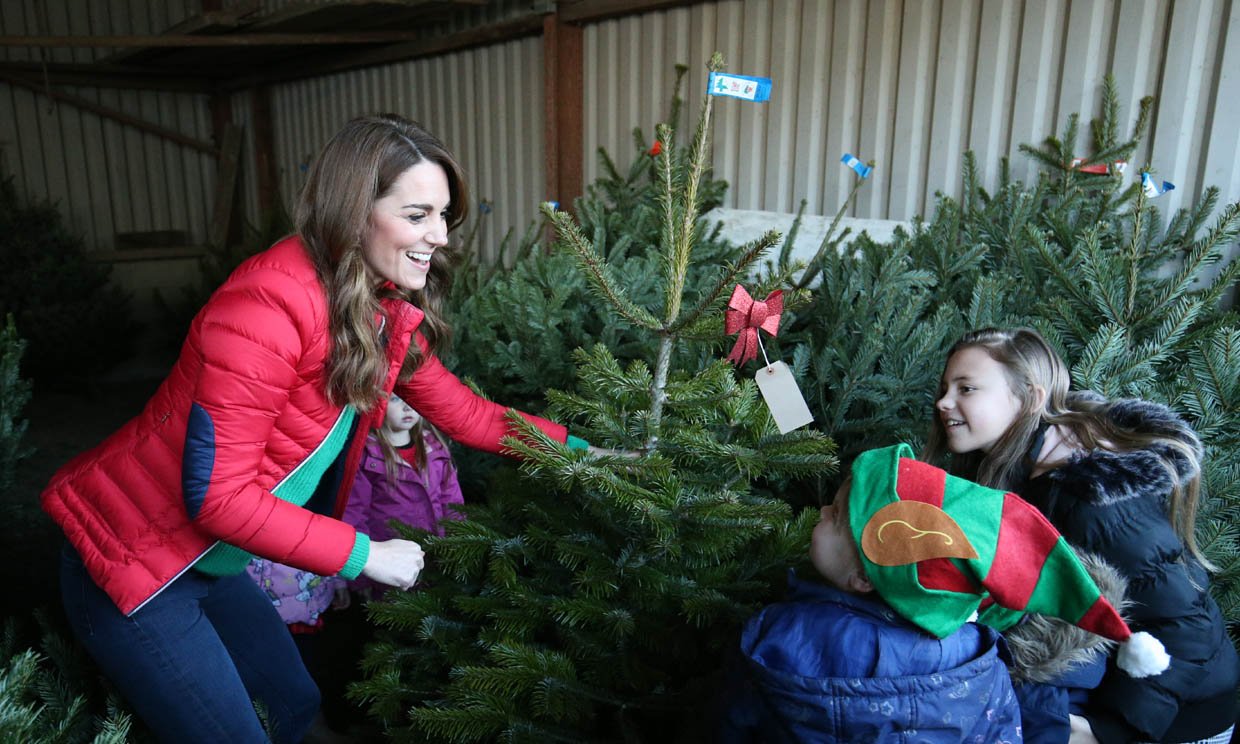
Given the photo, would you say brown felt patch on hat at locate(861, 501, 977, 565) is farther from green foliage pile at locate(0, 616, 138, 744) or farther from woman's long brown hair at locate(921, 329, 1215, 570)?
green foliage pile at locate(0, 616, 138, 744)

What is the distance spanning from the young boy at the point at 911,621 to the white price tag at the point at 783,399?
0.24m

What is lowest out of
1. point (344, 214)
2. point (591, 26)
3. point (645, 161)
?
point (344, 214)

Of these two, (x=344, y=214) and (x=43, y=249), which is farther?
(x=43, y=249)

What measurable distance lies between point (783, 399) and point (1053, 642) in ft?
2.37

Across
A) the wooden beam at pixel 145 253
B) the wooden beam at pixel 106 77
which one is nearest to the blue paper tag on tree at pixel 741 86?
the wooden beam at pixel 106 77

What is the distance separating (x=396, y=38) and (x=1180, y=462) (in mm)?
7798

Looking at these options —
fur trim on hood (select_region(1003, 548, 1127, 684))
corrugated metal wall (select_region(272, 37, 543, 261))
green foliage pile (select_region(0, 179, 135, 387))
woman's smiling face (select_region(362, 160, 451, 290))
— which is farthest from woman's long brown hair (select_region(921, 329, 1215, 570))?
green foliage pile (select_region(0, 179, 135, 387))

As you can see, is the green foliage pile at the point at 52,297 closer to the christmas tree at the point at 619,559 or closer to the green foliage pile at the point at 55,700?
the green foliage pile at the point at 55,700

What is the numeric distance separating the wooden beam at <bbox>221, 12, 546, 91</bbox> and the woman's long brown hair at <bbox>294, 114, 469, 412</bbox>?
5027 millimetres

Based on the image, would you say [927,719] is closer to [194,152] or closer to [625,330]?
[625,330]

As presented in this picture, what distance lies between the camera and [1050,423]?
2.02 metres

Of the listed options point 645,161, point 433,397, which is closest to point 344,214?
point 433,397

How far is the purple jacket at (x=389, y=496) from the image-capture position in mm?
3158

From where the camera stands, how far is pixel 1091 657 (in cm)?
172
